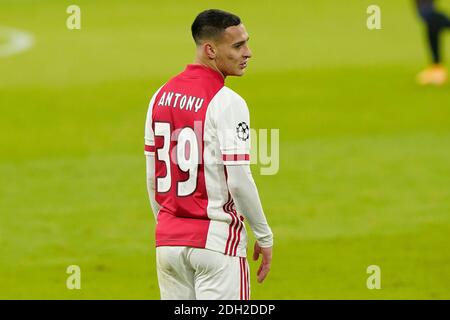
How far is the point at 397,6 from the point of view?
32094mm

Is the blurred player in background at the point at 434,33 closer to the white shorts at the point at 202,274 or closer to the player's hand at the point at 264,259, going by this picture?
the player's hand at the point at 264,259

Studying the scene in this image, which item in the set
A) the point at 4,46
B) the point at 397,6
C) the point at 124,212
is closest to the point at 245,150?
the point at 124,212

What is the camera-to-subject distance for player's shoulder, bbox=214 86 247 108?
20.8 ft

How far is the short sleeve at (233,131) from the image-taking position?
6.30 m

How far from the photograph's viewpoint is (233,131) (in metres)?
6.30

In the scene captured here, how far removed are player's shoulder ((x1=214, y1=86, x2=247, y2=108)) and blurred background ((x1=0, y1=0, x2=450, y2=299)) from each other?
383 cm

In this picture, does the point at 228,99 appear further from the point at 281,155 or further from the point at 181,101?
the point at 281,155

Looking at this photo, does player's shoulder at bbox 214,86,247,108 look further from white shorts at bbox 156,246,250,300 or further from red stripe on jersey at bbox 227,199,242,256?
white shorts at bbox 156,246,250,300

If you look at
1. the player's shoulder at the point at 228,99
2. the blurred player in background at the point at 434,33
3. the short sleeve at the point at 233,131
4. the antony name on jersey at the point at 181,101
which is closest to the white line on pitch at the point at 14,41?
the blurred player in background at the point at 434,33

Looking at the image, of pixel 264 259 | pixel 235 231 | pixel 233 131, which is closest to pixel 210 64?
pixel 233 131

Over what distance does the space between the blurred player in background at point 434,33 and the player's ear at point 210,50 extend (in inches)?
564

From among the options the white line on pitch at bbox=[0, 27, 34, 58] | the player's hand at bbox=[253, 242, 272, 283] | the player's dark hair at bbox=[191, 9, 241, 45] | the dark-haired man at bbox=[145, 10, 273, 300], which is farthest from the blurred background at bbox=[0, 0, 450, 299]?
the player's dark hair at bbox=[191, 9, 241, 45]

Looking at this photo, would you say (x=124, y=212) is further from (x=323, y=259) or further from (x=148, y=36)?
(x=148, y=36)

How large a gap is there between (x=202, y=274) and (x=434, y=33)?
14.7 m
